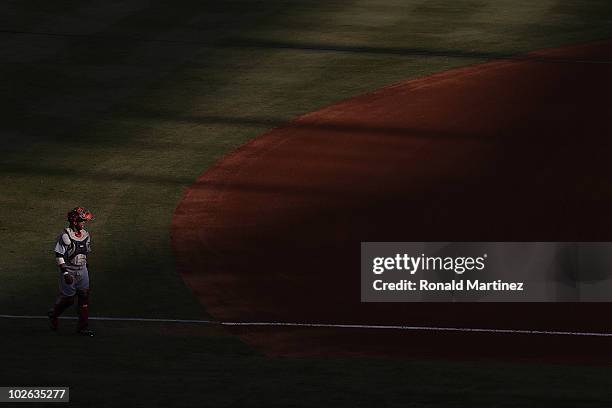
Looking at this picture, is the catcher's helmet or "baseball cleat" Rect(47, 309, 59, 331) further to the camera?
"baseball cleat" Rect(47, 309, 59, 331)

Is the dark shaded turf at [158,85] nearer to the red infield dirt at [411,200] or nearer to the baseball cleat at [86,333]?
the red infield dirt at [411,200]

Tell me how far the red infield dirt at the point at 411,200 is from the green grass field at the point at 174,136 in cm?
62

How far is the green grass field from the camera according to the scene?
15.8 metres

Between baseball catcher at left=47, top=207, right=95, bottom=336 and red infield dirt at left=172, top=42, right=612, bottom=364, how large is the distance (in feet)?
6.62

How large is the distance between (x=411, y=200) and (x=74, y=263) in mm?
7286

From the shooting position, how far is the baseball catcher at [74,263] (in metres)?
17.6

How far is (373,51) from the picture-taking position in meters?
30.9

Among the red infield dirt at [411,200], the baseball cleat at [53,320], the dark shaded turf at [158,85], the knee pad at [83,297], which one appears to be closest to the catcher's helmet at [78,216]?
the knee pad at [83,297]

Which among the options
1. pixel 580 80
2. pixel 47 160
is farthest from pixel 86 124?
pixel 580 80

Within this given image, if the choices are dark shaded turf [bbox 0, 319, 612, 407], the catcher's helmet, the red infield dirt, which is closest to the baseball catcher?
the catcher's helmet

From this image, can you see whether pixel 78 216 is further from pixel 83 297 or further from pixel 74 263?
pixel 83 297

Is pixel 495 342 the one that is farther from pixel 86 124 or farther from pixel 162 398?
pixel 86 124

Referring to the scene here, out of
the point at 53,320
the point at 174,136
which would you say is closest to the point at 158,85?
the point at 174,136

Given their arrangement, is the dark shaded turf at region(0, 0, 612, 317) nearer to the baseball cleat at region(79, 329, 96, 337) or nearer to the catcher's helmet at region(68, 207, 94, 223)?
the baseball cleat at region(79, 329, 96, 337)
